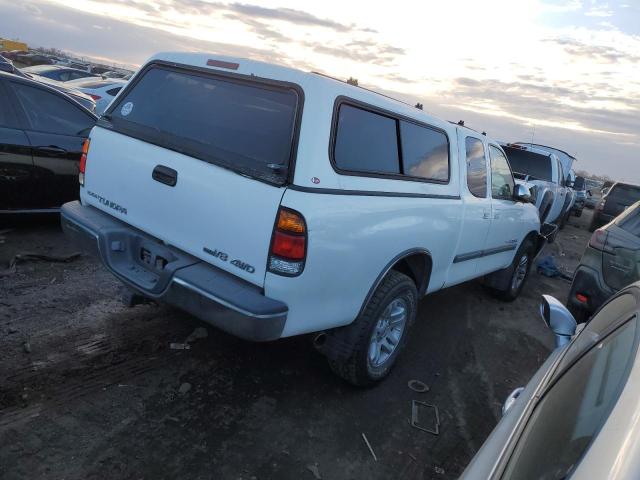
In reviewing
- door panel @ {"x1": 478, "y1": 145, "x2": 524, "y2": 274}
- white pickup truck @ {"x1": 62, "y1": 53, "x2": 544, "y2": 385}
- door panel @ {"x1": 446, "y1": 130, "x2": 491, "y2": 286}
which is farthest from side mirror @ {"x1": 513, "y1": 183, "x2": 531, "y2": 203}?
white pickup truck @ {"x1": 62, "y1": 53, "x2": 544, "y2": 385}

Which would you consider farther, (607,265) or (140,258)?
(607,265)

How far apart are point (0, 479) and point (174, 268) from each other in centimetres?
130

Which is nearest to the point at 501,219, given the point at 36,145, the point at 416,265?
the point at 416,265

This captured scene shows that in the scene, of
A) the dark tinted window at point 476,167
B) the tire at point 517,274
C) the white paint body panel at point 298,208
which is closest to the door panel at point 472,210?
the dark tinted window at point 476,167

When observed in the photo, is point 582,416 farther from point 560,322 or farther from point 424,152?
point 424,152

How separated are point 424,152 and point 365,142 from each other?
0.85 meters

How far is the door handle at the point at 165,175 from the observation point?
3029 mm

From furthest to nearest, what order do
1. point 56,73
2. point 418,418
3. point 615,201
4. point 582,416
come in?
point 56,73, point 615,201, point 418,418, point 582,416

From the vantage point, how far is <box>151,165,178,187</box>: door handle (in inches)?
119

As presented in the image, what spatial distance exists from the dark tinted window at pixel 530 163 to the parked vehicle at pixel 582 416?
10.3m

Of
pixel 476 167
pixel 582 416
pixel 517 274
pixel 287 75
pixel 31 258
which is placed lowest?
pixel 31 258

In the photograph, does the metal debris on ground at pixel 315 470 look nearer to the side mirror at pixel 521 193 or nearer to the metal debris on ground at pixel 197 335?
the metal debris on ground at pixel 197 335

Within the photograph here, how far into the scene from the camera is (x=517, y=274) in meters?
6.50

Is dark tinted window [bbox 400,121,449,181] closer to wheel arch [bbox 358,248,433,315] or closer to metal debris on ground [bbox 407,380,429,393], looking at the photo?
wheel arch [bbox 358,248,433,315]
